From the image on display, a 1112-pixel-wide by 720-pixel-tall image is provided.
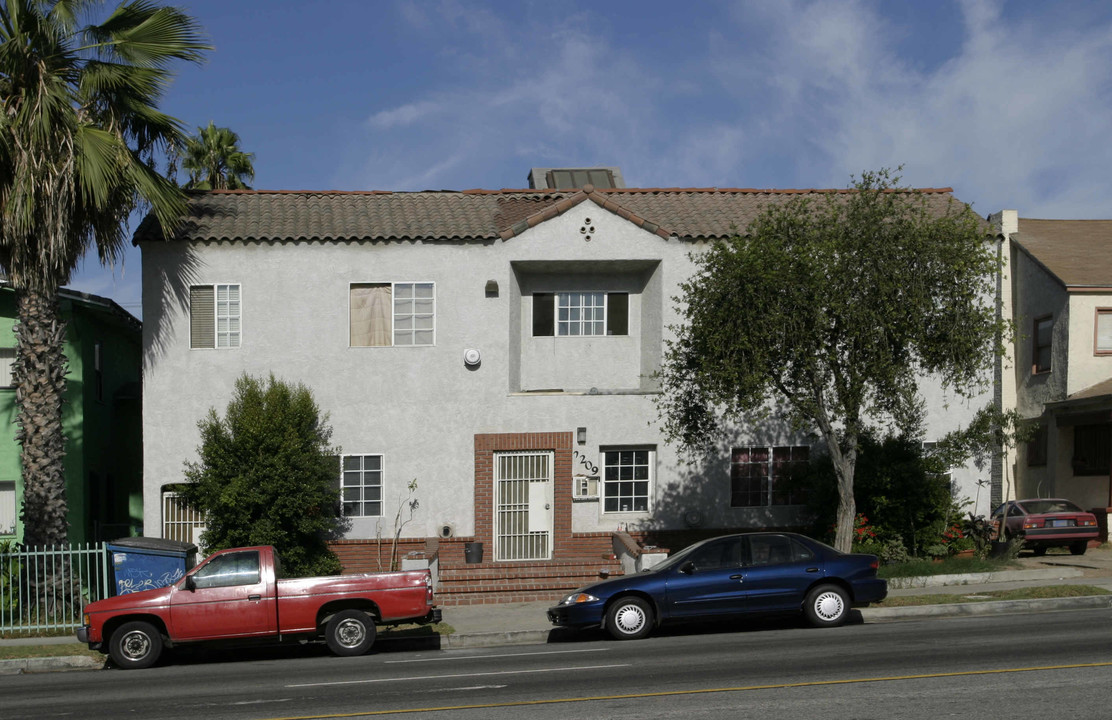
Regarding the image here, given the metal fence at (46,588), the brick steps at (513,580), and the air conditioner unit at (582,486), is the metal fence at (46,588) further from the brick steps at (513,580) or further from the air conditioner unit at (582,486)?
the air conditioner unit at (582,486)

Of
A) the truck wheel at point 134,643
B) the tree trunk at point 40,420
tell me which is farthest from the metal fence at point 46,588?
the truck wheel at point 134,643

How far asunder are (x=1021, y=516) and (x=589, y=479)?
8849 mm

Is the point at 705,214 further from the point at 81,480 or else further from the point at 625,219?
the point at 81,480

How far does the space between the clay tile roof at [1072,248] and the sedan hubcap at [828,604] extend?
1456 cm

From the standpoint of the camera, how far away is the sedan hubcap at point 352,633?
15.1 meters

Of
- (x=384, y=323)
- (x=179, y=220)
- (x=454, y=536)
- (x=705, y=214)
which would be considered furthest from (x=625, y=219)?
(x=179, y=220)

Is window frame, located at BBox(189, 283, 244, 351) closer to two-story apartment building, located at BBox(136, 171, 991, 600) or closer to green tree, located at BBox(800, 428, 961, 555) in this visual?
two-story apartment building, located at BBox(136, 171, 991, 600)

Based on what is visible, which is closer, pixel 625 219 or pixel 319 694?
pixel 319 694

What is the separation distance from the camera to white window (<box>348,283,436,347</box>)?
22766 millimetres

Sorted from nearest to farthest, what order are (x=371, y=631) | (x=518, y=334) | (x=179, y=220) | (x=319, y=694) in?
(x=319, y=694), (x=371, y=631), (x=179, y=220), (x=518, y=334)

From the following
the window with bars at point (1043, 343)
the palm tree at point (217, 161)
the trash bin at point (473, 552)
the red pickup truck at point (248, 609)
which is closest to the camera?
the red pickup truck at point (248, 609)

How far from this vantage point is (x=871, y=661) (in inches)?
483

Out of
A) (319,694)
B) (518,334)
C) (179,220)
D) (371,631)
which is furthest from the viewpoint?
(518,334)

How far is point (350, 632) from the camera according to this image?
49.6 ft
